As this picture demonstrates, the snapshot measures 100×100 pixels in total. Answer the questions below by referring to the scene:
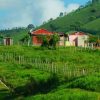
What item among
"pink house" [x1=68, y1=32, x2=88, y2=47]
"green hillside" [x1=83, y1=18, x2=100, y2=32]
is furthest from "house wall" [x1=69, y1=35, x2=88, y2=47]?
"green hillside" [x1=83, y1=18, x2=100, y2=32]

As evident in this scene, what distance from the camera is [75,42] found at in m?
108

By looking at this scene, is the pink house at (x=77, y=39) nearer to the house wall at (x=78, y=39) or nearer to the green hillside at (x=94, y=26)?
the house wall at (x=78, y=39)

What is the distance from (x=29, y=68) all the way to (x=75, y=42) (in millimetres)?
53833

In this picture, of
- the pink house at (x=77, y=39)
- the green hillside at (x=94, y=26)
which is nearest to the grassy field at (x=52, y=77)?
the pink house at (x=77, y=39)

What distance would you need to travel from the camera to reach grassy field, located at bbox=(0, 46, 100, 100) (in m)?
24.2

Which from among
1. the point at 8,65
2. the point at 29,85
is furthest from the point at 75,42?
the point at 29,85

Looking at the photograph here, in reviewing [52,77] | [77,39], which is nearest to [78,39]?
[77,39]

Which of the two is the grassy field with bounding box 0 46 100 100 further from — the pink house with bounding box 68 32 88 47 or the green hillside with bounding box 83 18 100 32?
the green hillside with bounding box 83 18 100 32

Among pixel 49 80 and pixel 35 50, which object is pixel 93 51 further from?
pixel 49 80

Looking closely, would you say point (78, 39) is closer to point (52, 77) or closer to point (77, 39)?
point (77, 39)

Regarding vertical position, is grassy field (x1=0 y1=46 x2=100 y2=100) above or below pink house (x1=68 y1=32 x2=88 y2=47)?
below

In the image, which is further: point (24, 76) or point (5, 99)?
point (24, 76)

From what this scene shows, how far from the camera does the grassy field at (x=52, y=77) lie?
24.2 metres

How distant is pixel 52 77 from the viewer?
106 feet
